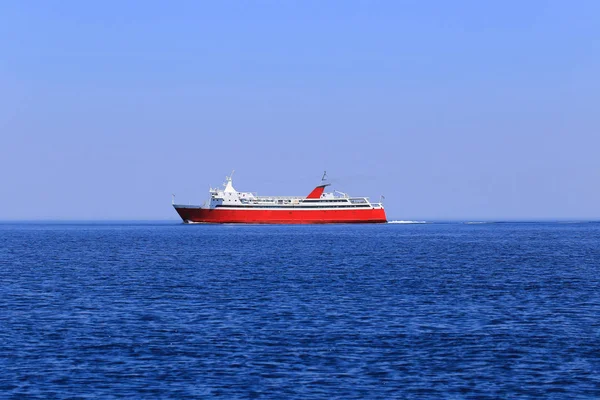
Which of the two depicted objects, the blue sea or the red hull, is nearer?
the blue sea

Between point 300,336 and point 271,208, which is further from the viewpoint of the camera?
point 271,208

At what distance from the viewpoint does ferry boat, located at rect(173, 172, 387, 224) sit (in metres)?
189

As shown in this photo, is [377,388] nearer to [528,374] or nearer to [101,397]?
[528,374]

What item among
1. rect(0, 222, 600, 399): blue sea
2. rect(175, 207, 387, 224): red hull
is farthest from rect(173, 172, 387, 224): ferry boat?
rect(0, 222, 600, 399): blue sea

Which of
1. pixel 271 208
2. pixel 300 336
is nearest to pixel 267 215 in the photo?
pixel 271 208

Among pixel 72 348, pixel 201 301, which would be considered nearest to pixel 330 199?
pixel 201 301

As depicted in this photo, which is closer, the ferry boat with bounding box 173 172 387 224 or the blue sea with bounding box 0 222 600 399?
the blue sea with bounding box 0 222 600 399

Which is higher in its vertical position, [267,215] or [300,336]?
[267,215]

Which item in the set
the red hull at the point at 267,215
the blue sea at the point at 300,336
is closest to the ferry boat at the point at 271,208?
the red hull at the point at 267,215

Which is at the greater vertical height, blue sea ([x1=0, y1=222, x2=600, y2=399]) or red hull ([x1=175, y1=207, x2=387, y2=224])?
red hull ([x1=175, y1=207, x2=387, y2=224])

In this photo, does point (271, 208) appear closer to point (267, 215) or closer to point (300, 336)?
point (267, 215)

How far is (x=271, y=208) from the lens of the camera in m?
193

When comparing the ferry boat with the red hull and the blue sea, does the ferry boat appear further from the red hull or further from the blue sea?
the blue sea

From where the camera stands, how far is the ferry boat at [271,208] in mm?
189375
